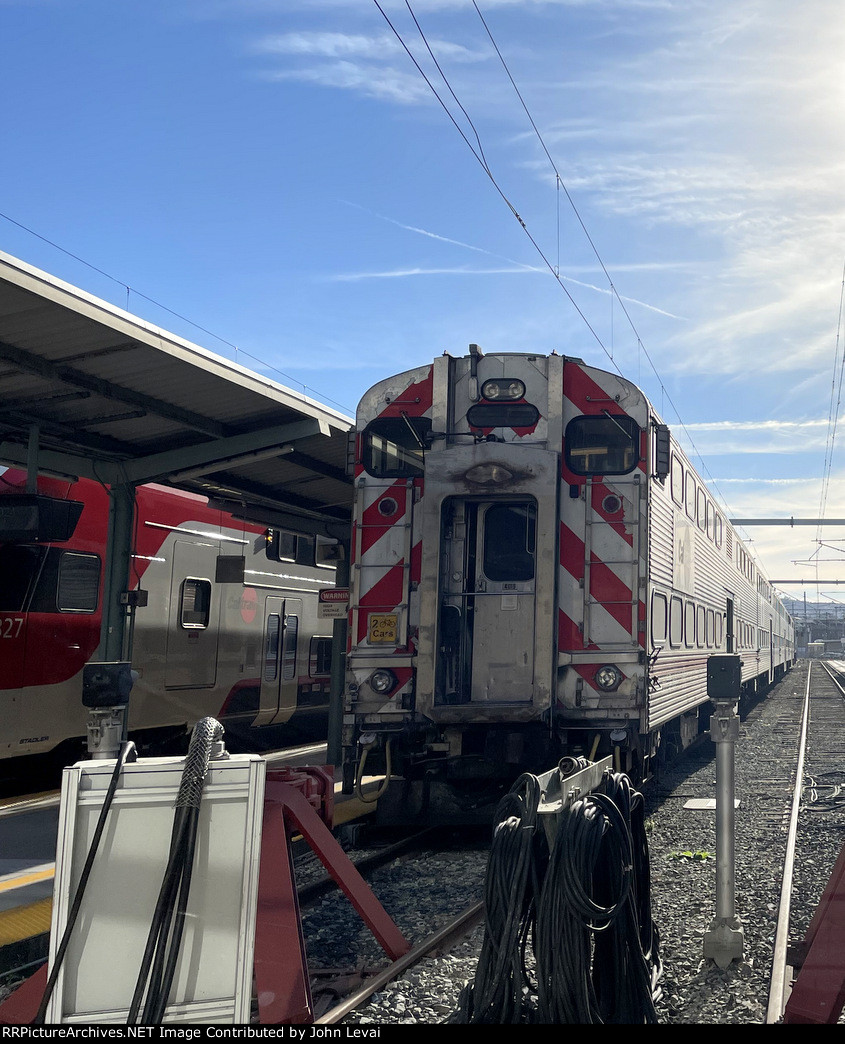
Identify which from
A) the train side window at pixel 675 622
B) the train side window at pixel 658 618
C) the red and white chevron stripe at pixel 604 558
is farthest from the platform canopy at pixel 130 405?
the train side window at pixel 675 622

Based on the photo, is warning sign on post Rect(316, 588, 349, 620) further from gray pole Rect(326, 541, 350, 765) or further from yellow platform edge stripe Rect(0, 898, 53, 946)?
yellow platform edge stripe Rect(0, 898, 53, 946)

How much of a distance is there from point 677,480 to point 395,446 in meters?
3.49

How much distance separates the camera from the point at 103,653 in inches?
345

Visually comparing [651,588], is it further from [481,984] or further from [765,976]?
[481,984]

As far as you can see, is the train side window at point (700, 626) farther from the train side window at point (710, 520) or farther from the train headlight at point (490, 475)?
the train headlight at point (490, 475)

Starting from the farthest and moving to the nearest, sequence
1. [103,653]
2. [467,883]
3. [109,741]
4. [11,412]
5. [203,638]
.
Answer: [203,638]
[103,653]
[11,412]
[467,883]
[109,741]

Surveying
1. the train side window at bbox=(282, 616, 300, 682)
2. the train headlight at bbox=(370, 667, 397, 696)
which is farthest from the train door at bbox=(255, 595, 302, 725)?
the train headlight at bbox=(370, 667, 397, 696)

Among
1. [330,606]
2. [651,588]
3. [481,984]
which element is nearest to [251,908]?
[481,984]

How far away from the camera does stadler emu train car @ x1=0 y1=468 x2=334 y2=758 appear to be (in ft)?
31.5

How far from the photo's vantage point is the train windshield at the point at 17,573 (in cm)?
946

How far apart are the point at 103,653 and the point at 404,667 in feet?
9.42

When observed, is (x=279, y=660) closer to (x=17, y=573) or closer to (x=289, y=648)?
(x=289, y=648)

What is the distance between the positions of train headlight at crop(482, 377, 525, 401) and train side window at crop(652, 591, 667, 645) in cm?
207

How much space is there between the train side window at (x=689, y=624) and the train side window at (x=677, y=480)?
4.12 feet
